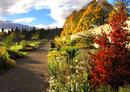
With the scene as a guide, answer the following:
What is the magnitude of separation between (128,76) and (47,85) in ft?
19.4

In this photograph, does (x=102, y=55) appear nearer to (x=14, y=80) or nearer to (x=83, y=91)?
(x=83, y=91)

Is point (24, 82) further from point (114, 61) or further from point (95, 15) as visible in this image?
point (95, 15)

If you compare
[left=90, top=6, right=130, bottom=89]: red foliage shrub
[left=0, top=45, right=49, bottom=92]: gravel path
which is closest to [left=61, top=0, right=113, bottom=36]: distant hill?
[left=0, top=45, right=49, bottom=92]: gravel path

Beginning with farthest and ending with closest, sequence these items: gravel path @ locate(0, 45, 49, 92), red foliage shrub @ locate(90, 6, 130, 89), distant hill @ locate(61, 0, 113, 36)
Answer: distant hill @ locate(61, 0, 113, 36), gravel path @ locate(0, 45, 49, 92), red foliage shrub @ locate(90, 6, 130, 89)

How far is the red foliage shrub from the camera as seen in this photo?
554 inches

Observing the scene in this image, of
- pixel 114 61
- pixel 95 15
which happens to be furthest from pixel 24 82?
pixel 95 15

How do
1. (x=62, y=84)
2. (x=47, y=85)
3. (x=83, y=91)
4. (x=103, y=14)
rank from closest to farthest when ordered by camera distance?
(x=83, y=91) < (x=62, y=84) < (x=47, y=85) < (x=103, y=14)

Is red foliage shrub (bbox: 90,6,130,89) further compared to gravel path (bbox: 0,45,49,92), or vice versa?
gravel path (bbox: 0,45,49,92)

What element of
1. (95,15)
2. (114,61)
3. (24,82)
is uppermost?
(95,15)

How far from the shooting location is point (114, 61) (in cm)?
1426

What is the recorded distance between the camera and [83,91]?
44.7 ft

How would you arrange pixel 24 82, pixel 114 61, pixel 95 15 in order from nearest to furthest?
pixel 114 61 < pixel 24 82 < pixel 95 15

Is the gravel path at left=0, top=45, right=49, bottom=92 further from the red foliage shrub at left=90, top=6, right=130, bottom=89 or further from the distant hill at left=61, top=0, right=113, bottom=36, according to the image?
the distant hill at left=61, top=0, right=113, bottom=36

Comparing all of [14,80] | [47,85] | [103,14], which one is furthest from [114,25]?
[103,14]
